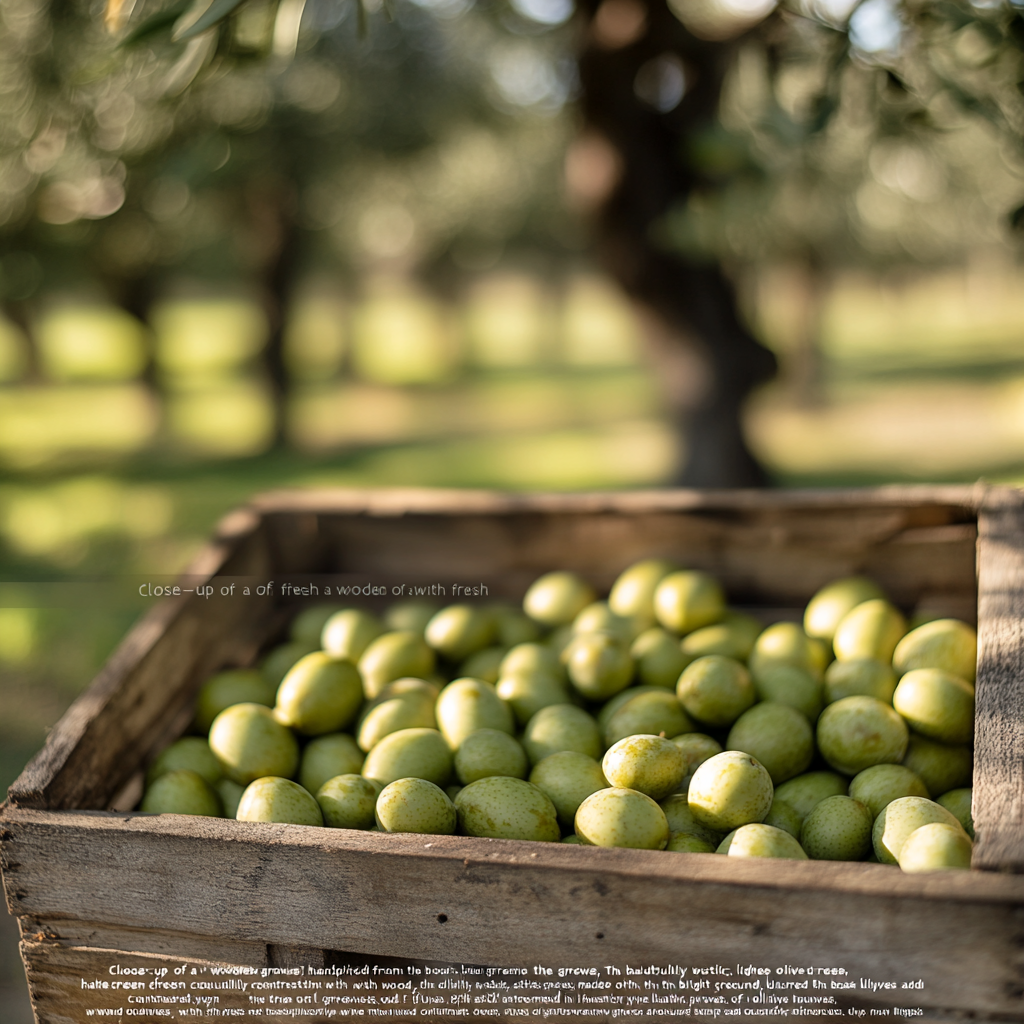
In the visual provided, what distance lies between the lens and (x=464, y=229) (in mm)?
17391

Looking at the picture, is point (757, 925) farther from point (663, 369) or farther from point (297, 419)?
point (297, 419)

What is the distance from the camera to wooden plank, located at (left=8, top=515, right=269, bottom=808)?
6.08ft

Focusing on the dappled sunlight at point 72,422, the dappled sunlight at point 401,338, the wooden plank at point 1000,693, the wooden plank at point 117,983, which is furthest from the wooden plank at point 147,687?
the dappled sunlight at point 401,338

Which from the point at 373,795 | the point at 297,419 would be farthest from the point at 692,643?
the point at 297,419

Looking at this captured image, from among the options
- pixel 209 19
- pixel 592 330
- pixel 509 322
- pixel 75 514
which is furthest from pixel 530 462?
pixel 509 322

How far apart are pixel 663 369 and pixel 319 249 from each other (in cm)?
1200

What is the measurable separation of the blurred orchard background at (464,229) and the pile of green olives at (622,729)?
137cm

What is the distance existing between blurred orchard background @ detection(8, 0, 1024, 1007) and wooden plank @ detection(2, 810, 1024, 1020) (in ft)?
5.10

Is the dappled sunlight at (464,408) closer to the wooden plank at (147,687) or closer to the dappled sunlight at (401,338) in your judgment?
the dappled sunlight at (401,338)

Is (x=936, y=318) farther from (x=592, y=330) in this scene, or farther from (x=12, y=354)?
(x=12, y=354)

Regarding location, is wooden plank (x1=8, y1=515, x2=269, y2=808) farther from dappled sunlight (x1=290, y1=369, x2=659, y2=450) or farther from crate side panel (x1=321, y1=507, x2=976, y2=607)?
dappled sunlight (x1=290, y1=369, x2=659, y2=450)

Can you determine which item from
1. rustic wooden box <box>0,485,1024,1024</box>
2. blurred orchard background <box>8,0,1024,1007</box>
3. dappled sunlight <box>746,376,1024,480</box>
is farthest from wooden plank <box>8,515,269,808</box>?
dappled sunlight <box>746,376,1024,480</box>

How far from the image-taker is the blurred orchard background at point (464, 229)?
3.36 metres

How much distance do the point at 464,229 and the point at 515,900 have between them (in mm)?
17108
